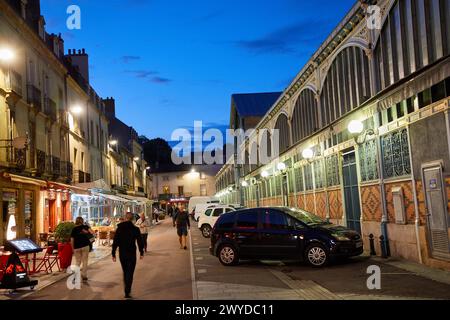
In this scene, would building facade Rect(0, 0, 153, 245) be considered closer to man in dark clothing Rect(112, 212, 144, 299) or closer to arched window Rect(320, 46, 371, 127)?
man in dark clothing Rect(112, 212, 144, 299)

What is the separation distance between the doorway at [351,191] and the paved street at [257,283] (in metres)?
2.94

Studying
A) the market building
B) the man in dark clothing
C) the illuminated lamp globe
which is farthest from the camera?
the illuminated lamp globe

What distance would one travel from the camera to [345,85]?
1877 centimetres

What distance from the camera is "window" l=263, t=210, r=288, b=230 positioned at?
14977mm

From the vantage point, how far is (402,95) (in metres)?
13.4

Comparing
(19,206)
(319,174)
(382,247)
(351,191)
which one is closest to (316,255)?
(382,247)

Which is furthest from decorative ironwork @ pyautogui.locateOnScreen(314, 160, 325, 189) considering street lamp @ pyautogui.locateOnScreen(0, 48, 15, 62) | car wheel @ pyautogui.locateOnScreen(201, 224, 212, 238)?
street lamp @ pyautogui.locateOnScreen(0, 48, 15, 62)

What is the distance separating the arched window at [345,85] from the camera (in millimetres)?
16953

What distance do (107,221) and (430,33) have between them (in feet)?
79.0

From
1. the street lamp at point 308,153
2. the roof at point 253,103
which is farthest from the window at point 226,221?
the roof at point 253,103

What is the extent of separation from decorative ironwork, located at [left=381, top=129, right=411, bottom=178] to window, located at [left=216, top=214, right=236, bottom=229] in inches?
183

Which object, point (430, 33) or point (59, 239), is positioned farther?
point (59, 239)

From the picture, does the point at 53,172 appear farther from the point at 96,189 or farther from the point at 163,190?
the point at 163,190
